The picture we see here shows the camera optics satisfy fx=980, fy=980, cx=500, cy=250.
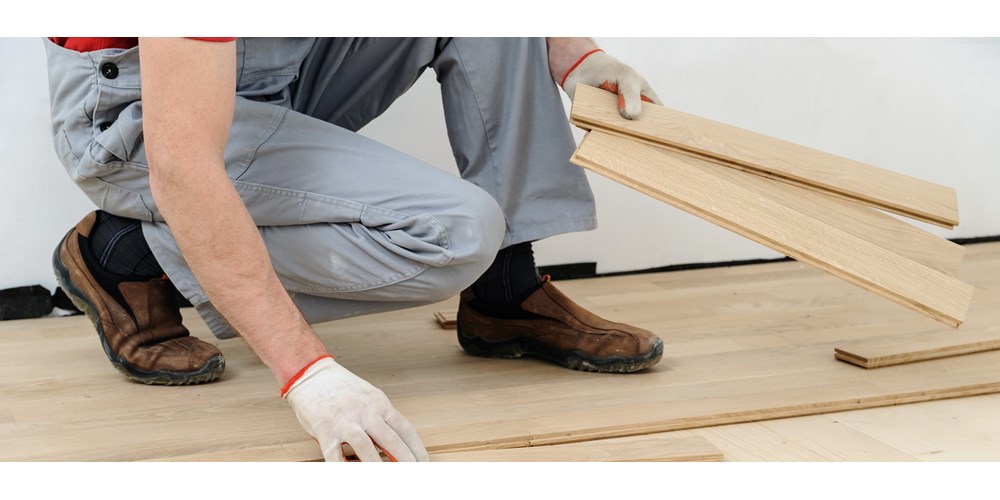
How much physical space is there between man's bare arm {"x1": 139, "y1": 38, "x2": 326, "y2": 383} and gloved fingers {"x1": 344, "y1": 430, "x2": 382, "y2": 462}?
5.4 inches

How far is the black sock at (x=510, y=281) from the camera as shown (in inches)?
74.9

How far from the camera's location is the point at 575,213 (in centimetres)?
185

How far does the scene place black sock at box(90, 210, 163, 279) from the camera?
1812 millimetres

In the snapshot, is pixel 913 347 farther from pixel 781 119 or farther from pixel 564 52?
pixel 781 119

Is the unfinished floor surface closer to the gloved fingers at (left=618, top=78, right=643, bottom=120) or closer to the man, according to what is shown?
the man

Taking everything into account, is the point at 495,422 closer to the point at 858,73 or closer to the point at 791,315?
the point at 791,315

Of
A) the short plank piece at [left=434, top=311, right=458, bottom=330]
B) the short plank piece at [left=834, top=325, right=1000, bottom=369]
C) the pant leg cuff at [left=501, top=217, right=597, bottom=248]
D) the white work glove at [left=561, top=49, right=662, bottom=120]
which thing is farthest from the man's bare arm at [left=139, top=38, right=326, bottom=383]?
the short plank piece at [left=834, top=325, right=1000, bottom=369]

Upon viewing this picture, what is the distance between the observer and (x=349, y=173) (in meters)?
1.64

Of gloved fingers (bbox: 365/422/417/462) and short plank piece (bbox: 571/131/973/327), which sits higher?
short plank piece (bbox: 571/131/973/327)

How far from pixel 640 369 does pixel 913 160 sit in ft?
5.70

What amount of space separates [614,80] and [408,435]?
2.50ft

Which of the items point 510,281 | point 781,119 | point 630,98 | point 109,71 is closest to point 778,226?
point 630,98

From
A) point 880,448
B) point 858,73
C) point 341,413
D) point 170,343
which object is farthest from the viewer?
point 858,73
